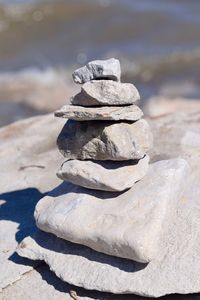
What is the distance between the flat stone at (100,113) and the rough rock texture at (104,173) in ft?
0.95

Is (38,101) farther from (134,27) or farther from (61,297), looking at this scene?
(61,297)

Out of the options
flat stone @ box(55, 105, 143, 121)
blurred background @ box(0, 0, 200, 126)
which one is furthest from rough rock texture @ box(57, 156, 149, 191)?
blurred background @ box(0, 0, 200, 126)

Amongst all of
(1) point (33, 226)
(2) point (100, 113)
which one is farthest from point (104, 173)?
(1) point (33, 226)

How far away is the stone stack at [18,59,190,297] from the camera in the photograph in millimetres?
3826

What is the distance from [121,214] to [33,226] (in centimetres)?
85

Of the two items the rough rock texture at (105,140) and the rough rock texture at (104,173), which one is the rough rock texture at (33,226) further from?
the rough rock texture at (105,140)

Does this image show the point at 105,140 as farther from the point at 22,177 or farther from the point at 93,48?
the point at 93,48

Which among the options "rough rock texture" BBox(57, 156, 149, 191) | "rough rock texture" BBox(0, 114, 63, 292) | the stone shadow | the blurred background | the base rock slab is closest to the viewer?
the base rock slab

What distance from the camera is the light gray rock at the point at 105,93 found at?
394 centimetres

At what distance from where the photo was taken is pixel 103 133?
4.00 m

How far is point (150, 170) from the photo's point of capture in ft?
14.0

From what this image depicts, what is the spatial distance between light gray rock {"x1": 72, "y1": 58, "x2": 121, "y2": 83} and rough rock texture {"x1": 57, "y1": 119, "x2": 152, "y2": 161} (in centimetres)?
27

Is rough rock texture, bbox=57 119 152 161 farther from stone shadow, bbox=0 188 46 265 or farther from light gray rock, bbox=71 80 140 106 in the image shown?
stone shadow, bbox=0 188 46 265

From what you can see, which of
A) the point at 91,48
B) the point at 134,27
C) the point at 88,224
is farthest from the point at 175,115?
the point at 134,27
